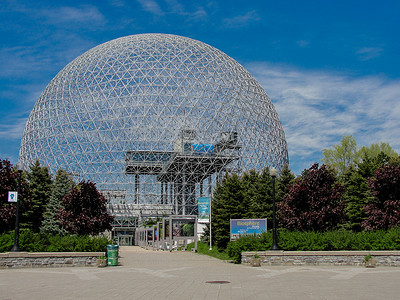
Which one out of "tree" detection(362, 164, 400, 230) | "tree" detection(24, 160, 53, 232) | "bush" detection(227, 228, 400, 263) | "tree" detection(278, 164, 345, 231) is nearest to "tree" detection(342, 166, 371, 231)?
"tree" detection(362, 164, 400, 230)

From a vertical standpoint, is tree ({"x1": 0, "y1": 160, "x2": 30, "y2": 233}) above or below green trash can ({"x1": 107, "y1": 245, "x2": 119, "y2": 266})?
above

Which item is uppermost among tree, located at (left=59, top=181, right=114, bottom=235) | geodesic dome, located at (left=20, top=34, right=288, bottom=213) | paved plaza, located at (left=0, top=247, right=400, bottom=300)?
geodesic dome, located at (left=20, top=34, right=288, bottom=213)

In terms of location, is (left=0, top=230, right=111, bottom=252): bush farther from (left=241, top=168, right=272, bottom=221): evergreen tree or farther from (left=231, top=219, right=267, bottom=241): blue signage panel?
(left=241, top=168, right=272, bottom=221): evergreen tree

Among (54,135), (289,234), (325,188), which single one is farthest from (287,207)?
(54,135)

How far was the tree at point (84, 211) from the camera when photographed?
30.7 meters

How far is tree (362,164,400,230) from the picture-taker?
1004 inches

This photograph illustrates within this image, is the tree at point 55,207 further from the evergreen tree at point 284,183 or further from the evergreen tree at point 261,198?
the evergreen tree at point 284,183

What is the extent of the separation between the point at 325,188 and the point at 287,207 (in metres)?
2.51

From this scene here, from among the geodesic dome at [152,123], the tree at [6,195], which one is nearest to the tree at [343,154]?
the geodesic dome at [152,123]

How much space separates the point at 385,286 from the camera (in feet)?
40.4

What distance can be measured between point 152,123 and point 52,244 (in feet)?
100

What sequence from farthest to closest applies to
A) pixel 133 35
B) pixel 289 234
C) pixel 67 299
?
pixel 133 35, pixel 289 234, pixel 67 299

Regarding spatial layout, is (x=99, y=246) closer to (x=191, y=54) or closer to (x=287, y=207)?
(x=287, y=207)

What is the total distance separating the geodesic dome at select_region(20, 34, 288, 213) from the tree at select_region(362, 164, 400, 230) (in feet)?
90.4
